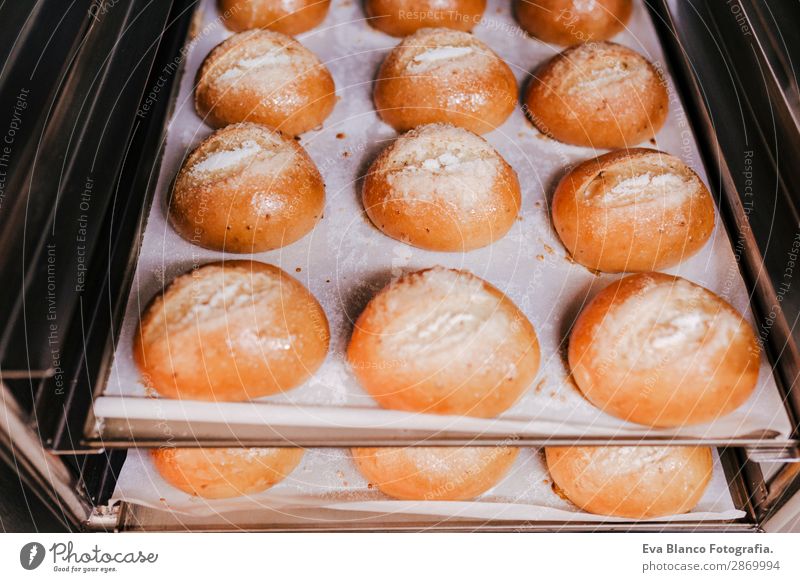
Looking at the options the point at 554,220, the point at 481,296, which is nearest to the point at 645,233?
the point at 554,220

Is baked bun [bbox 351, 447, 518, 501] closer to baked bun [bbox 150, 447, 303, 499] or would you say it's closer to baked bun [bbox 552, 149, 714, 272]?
baked bun [bbox 150, 447, 303, 499]

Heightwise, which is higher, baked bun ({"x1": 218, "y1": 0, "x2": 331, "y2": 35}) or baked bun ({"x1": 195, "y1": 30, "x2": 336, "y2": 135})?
baked bun ({"x1": 218, "y1": 0, "x2": 331, "y2": 35})

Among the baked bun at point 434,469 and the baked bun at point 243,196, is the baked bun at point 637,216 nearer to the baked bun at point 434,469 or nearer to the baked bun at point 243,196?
the baked bun at point 434,469

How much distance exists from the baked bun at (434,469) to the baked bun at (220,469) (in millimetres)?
203

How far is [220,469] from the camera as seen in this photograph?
4.19 feet

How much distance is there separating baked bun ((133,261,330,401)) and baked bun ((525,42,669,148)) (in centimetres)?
84

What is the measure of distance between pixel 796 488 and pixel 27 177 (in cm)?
145

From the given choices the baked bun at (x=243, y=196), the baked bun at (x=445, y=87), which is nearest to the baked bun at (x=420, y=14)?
the baked bun at (x=445, y=87)

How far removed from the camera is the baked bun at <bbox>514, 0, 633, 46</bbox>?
171 centimetres
